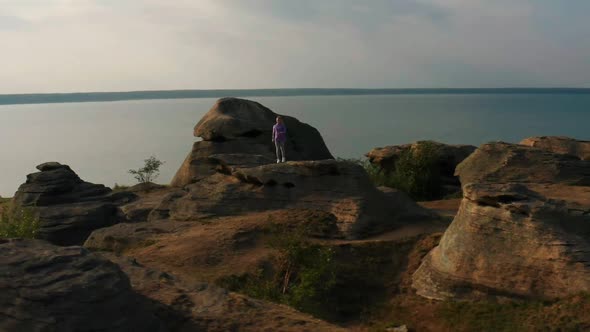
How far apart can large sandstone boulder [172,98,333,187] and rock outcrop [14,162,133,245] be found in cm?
521

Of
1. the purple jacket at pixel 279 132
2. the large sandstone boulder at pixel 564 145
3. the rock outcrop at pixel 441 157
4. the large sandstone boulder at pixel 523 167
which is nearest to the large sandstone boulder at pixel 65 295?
the purple jacket at pixel 279 132

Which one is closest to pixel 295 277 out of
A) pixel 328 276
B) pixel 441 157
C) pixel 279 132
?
pixel 328 276

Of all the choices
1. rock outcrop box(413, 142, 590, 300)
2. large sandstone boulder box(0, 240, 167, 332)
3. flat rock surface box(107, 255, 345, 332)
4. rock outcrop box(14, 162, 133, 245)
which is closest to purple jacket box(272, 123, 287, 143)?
rock outcrop box(14, 162, 133, 245)

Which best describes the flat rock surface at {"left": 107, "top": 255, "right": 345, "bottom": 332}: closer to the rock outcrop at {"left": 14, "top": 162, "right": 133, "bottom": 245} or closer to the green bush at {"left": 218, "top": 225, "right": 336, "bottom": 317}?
the green bush at {"left": 218, "top": 225, "right": 336, "bottom": 317}

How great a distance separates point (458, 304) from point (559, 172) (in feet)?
55.8

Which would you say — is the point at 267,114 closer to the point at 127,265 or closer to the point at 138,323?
the point at 127,265

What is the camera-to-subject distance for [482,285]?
16969mm

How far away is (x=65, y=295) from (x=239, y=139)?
30368 millimetres

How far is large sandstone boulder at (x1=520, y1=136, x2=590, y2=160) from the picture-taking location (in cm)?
3662

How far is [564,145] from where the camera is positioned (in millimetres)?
37750

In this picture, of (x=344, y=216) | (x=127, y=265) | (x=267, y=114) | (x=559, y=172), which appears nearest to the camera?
(x=127, y=265)

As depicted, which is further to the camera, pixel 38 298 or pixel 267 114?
pixel 267 114

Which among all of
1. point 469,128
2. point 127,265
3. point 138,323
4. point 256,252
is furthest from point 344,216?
point 469,128

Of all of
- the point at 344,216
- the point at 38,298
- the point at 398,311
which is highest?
the point at 38,298
